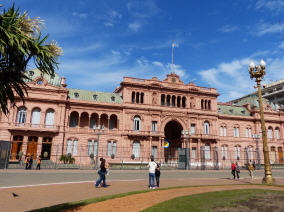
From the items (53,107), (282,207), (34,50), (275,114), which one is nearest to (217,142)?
(275,114)

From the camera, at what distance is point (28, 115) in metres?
37.0

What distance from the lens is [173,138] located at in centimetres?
4778

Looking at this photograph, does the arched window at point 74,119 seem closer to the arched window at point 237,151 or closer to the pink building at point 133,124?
the pink building at point 133,124

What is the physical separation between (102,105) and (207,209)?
3563cm

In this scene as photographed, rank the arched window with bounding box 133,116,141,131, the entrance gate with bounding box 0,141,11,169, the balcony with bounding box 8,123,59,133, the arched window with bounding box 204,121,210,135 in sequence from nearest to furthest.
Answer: the entrance gate with bounding box 0,141,11,169 < the balcony with bounding box 8,123,59,133 < the arched window with bounding box 133,116,141,131 < the arched window with bounding box 204,121,210,135

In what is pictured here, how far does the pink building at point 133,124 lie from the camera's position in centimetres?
3669

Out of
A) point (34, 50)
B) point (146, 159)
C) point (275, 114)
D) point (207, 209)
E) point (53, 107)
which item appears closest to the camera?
point (34, 50)

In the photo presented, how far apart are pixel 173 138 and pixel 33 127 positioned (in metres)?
27.9

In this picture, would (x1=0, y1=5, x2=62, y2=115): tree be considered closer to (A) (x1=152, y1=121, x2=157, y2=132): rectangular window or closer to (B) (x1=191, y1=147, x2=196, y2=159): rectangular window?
(A) (x1=152, y1=121, x2=157, y2=132): rectangular window

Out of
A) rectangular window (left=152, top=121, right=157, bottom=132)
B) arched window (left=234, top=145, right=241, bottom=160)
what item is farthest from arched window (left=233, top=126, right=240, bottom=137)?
rectangular window (left=152, top=121, right=157, bottom=132)

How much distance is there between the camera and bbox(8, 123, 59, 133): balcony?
1391 inches

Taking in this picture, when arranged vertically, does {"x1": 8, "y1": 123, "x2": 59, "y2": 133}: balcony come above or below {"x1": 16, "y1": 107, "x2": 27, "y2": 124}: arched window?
below

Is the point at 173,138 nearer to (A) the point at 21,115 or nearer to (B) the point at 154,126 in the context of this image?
(B) the point at 154,126

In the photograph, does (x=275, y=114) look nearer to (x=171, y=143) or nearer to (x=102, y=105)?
(x=171, y=143)
